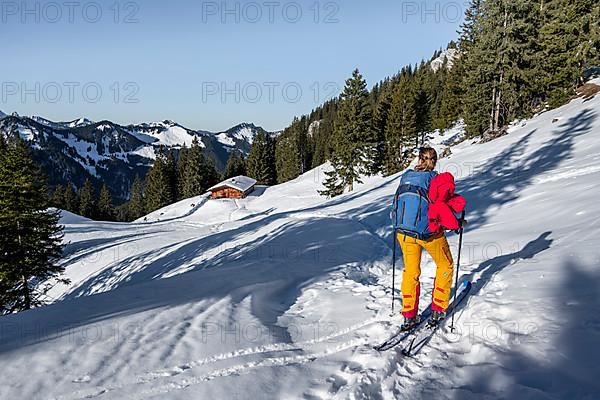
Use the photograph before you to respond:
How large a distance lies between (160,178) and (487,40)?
56.5 m

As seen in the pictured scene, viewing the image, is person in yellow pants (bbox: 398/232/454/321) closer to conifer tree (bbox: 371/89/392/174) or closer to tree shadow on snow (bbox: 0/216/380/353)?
tree shadow on snow (bbox: 0/216/380/353)

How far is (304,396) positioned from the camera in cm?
346

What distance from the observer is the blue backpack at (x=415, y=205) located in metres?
4.66

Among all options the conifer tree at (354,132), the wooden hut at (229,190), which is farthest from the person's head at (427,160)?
the wooden hut at (229,190)

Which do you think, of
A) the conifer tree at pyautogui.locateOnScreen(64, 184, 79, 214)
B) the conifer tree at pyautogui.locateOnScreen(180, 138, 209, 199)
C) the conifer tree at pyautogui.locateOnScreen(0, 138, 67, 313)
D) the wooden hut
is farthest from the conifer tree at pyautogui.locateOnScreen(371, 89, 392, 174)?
the conifer tree at pyautogui.locateOnScreen(64, 184, 79, 214)

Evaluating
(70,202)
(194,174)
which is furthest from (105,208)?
(194,174)

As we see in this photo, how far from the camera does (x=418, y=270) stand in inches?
191

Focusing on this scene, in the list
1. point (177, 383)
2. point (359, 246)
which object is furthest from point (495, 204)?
point (177, 383)

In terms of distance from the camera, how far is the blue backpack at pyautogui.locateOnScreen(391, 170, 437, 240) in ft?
15.3

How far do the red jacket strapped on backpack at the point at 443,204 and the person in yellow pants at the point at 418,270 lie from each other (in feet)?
0.90

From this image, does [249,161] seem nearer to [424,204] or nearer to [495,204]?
[495,204]

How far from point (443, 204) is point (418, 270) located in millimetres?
987

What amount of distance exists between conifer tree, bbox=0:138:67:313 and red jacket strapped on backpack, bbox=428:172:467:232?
59.7 feet

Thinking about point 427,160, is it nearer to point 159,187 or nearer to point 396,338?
point 396,338
